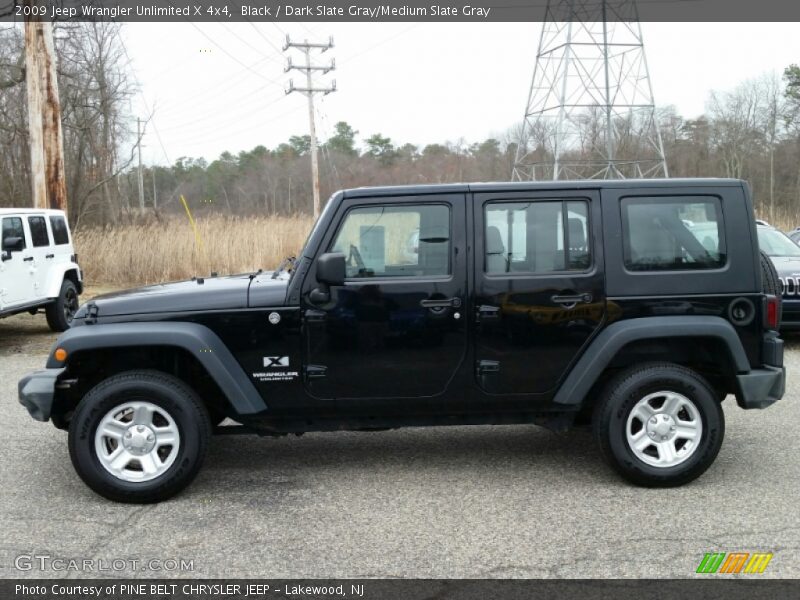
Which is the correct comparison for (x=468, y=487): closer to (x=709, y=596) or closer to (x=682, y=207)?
(x=709, y=596)

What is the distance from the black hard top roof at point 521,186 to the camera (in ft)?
15.9

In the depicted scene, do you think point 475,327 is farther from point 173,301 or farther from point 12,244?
point 12,244

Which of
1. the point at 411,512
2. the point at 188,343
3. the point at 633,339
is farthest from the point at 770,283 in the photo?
the point at 188,343

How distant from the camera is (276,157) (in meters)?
62.6

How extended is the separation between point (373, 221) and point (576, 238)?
4.15ft

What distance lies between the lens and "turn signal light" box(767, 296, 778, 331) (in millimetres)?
4883

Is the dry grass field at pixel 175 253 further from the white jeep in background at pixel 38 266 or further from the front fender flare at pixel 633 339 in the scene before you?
the front fender flare at pixel 633 339

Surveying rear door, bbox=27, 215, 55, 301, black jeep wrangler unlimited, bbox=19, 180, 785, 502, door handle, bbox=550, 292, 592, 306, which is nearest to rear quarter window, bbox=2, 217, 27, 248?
rear door, bbox=27, 215, 55, 301

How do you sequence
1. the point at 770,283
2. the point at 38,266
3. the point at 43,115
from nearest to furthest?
the point at 770,283 < the point at 38,266 < the point at 43,115

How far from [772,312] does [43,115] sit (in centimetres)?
1420

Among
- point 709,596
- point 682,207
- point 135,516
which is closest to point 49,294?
point 135,516

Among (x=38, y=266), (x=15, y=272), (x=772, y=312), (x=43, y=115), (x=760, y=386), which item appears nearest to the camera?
(x=760, y=386)

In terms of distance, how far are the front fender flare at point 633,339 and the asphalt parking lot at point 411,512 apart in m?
0.65

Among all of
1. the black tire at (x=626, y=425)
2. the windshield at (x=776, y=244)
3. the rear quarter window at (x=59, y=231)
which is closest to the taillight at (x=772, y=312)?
the black tire at (x=626, y=425)
